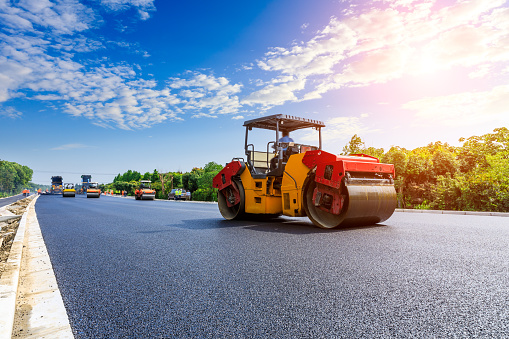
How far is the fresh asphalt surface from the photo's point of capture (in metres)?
2.31

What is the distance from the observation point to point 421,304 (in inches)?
105

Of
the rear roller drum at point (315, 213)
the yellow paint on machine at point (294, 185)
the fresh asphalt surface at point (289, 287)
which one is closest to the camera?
the fresh asphalt surface at point (289, 287)

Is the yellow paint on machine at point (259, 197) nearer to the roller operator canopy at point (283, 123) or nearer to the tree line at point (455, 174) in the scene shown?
the roller operator canopy at point (283, 123)

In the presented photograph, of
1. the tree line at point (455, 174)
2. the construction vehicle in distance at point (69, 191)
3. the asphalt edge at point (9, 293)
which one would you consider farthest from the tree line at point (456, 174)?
the construction vehicle in distance at point (69, 191)

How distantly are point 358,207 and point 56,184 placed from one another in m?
68.2

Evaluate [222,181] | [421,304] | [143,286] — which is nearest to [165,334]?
[143,286]

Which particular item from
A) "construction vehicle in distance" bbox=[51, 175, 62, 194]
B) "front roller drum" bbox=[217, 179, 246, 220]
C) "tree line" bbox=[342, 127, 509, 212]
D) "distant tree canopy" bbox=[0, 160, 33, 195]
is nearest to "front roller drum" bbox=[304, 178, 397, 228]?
"front roller drum" bbox=[217, 179, 246, 220]

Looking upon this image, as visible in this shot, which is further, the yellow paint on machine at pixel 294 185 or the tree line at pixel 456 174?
the tree line at pixel 456 174

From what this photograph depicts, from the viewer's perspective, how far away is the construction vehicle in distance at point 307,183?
22.9 ft

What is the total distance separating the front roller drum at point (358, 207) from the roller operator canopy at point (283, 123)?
1873 millimetres

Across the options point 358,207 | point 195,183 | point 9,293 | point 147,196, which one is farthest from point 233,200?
point 195,183

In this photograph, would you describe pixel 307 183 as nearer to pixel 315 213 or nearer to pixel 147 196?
pixel 315 213

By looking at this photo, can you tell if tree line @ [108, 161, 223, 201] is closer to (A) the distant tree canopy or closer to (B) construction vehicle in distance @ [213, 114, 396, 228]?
(B) construction vehicle in distance @ [213, 114, 396, 228]

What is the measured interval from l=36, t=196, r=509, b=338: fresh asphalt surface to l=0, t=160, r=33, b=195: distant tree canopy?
99.7m
